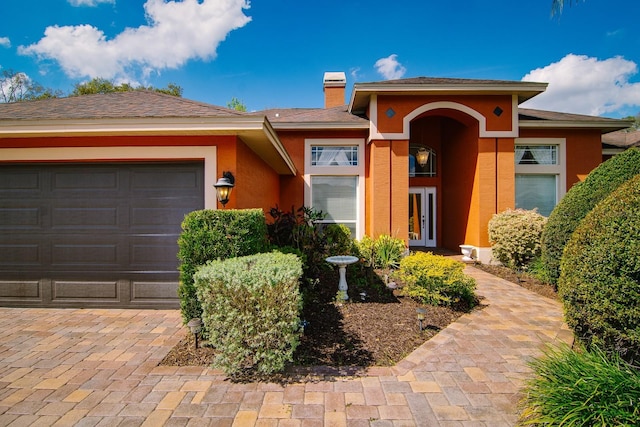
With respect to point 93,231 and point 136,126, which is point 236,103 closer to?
point 93,231

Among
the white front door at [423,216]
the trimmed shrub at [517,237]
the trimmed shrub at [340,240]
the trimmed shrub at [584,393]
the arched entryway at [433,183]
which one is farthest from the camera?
the white front door at [423,216]

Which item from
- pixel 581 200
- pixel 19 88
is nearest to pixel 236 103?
pixel 19 88

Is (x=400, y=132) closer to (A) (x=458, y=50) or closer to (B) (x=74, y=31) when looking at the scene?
(A) (x=458, y=50)

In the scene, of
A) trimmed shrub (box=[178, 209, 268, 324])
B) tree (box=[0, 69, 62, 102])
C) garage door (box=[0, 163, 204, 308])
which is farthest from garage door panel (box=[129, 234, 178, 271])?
tree (box=[0, 69, 62, 102])

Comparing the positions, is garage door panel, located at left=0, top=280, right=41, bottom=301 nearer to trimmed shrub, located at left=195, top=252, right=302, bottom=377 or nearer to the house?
the house

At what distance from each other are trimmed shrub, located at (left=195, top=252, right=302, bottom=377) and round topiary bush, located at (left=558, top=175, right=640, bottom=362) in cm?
254

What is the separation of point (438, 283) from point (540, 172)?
776 cm

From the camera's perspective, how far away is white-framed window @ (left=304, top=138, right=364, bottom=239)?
9.73 m

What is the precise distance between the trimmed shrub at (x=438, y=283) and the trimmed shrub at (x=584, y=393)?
238 cm

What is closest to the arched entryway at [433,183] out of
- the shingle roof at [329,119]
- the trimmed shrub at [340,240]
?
the shingle roof at [329,119]

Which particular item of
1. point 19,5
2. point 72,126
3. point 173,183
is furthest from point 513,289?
point 19,5

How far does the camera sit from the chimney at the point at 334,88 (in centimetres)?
1329

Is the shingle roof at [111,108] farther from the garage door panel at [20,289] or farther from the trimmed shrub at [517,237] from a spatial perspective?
the trimmed shrub at [517,237]

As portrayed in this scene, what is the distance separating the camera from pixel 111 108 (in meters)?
4.79
